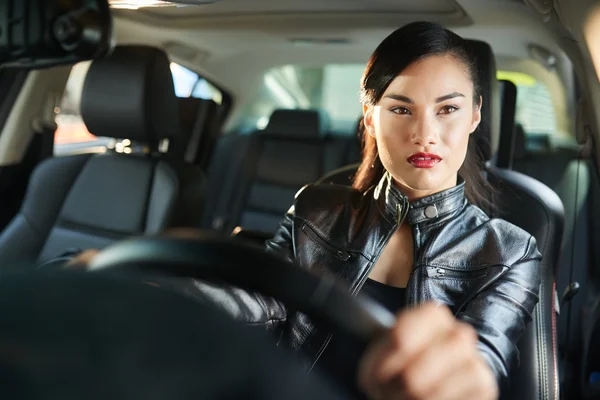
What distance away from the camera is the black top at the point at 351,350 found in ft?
2.06

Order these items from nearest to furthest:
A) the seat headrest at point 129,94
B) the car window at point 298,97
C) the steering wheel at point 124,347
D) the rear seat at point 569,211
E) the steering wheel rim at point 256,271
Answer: the steering wheel at point 124,347 < the steering wheel rim at point 256,271 < the rear seat at point 569,211 < the seat headrest at point 129,94 < the car window at point 298,97

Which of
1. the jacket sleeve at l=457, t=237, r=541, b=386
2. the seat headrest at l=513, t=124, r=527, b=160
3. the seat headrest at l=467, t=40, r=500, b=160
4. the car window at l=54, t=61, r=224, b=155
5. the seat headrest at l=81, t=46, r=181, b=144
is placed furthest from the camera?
the car window at l=54, t=61, r=224, b=155

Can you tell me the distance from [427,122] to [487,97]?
0.26 m

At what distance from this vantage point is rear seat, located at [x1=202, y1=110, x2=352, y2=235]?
230 cm

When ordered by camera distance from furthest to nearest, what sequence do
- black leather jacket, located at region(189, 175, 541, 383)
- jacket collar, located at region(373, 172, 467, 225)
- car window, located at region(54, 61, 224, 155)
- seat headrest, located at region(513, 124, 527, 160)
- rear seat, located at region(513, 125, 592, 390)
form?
car window, located at region(54, 61, 224, 155) → seat headrest, located at region(513, 124, 527, 160) → rear seat, located at region(513, 125, 592, 390) → jacket collar, located at region(373, 172, 467, 225) → black leather jacket, located at region(189, 175, 541, 383)

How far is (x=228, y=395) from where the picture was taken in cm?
46

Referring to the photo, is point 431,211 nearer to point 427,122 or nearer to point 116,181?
point 427,122

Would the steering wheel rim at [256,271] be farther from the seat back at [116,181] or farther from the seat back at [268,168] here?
the seat back at [268,168]

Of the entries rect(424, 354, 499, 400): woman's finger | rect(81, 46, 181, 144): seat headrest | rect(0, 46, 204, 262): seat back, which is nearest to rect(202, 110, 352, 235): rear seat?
rect(0, 46, 204, 262): seat back

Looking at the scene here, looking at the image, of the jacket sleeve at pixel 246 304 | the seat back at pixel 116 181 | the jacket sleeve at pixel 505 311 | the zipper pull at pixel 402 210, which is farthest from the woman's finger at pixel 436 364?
the seat back at pixel 116 181

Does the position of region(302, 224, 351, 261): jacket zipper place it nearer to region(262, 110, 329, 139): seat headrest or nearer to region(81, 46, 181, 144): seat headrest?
region(81, 46, 181, 144): seat headrest

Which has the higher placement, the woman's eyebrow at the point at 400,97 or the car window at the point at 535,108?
the woman's eyebrow at the point at 400,97

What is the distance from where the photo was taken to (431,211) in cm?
114

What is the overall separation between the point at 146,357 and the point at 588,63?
1.11 meters
